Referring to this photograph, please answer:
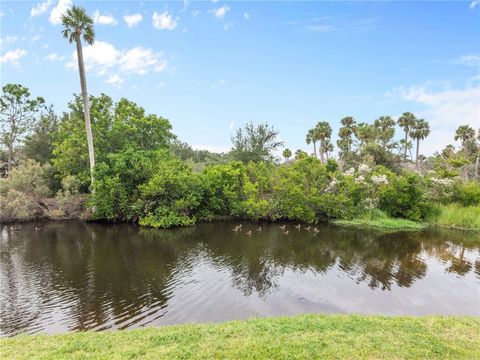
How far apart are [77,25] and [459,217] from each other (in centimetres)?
3491

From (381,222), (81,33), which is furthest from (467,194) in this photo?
(81,33)

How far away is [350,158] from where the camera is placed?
146ft

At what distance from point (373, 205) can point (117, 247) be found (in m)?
21.0

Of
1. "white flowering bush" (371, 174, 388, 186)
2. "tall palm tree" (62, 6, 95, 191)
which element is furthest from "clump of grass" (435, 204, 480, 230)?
"tall palm tree" (62, 6, 95, 191)

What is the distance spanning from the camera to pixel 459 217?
23406mm

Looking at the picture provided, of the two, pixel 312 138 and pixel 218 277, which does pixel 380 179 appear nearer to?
pixel 218 277

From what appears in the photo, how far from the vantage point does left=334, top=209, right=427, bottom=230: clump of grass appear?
2348 cm

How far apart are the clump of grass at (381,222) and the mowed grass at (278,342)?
17.0m

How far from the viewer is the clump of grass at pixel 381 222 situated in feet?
77.0

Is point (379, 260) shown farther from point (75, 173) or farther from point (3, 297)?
point (75, 173)

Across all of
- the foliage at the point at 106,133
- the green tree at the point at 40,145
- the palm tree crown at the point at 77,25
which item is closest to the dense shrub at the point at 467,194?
the foliage at the point at 106,133

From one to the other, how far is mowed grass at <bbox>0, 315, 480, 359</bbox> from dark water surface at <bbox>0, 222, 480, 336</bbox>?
6.45ft

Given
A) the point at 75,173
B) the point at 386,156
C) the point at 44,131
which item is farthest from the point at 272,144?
the point at 44,131

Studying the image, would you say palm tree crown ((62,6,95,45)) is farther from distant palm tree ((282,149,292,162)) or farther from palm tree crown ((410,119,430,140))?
palm tree crown ((410,119,430,140))
